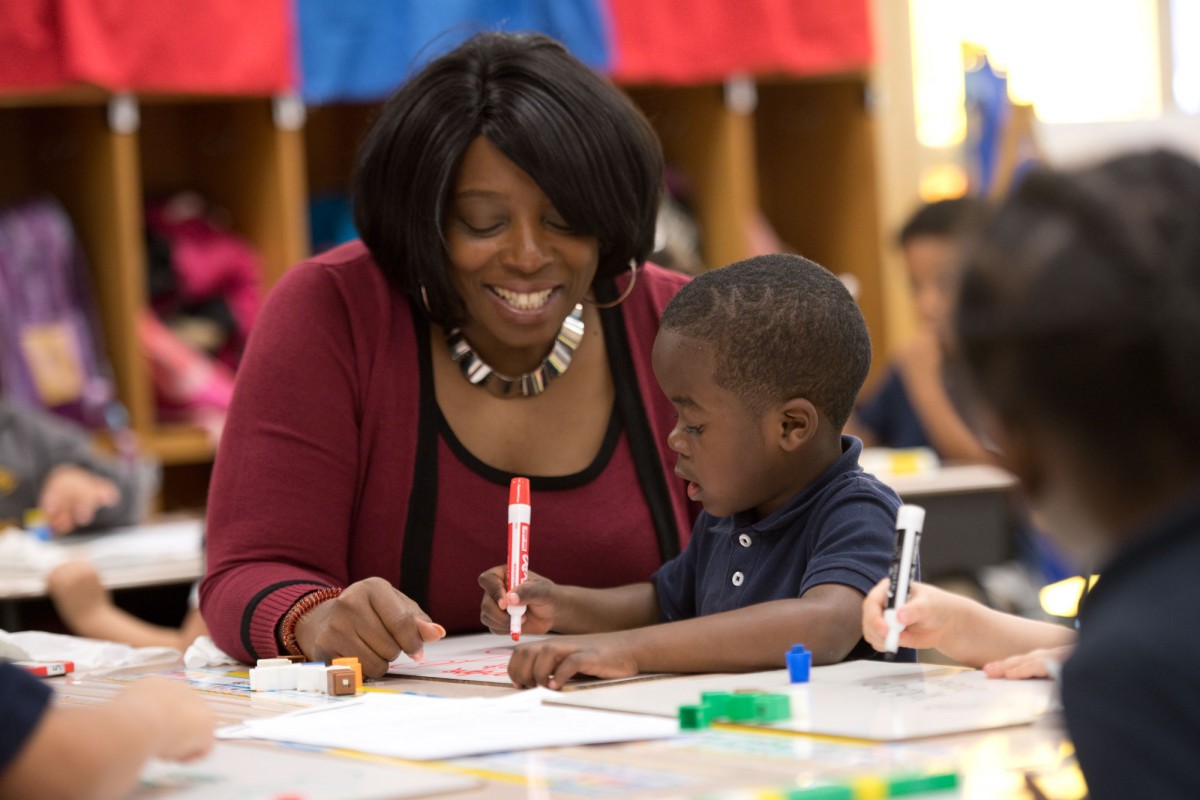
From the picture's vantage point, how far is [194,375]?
432 cm

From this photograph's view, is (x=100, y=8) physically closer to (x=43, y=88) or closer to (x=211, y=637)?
(x=43, y=88)

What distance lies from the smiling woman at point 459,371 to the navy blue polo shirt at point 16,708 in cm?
73

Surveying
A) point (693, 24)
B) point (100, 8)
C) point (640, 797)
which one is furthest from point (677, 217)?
point (640, 797)

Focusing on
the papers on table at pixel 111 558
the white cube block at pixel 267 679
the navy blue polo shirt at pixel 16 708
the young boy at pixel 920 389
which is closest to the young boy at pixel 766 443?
the white cube block at pixel 267 679

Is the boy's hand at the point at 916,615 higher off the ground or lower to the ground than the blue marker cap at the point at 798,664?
higher

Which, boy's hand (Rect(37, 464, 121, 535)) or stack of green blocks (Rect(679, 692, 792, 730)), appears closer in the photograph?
stack of green blocks (Rect(679, 692, 792, 730))

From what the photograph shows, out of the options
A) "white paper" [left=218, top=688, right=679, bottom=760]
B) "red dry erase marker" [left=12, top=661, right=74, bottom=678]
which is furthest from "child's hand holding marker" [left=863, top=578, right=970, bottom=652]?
"red dry erase marker" [left=12, top=661, right=74, bottom=678]

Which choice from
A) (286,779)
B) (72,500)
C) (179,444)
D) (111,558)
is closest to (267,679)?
(286,779)

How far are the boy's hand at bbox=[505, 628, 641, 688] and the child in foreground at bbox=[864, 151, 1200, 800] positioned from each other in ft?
1.95

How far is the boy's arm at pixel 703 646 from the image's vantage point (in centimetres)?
128

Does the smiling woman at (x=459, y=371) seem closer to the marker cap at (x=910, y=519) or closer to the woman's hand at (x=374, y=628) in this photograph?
the woman's hand at (x=374, y=628)

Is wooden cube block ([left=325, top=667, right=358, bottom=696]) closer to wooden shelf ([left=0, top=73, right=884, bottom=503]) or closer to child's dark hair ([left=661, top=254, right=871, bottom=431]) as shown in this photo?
child's dark hair ([left=661, top=254, right=871, bottom=431])

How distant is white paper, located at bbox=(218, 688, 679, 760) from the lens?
3.36 ft

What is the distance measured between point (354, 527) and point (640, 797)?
0.93 m
